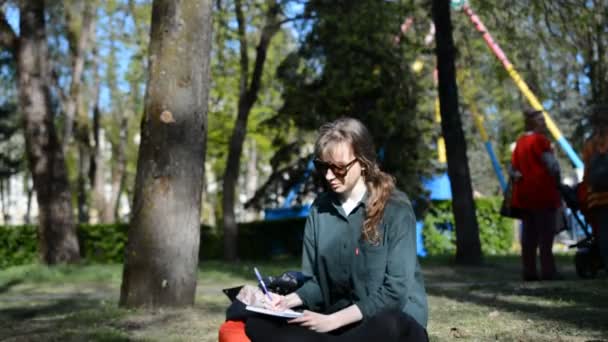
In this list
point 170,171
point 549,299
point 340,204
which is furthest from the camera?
point 549,299

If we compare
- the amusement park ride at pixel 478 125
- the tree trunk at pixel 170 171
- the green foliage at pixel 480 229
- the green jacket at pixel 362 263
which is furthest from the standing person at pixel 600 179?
the green foliage at pixel 480 229

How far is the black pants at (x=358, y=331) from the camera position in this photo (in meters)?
4.17

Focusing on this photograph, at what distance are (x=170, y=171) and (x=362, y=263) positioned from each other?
188 inches

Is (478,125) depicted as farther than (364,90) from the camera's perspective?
Yes

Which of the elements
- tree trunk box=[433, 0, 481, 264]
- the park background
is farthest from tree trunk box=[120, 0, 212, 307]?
tree trunk box=[433, 0, 481, 264]

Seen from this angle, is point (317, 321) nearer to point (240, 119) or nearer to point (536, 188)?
point (536, 188)

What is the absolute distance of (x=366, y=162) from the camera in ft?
14.3

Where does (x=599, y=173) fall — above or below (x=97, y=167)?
below

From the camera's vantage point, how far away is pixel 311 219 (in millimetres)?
4570

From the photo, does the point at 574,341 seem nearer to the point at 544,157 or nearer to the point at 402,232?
the point at 402,232

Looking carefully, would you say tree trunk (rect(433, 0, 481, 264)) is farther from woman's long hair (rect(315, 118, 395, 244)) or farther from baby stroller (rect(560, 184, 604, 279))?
woman's long hair (rect(315, 118, 395, 244))

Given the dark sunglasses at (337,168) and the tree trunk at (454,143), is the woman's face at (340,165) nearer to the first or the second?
the dark sunglasses at (337,168)

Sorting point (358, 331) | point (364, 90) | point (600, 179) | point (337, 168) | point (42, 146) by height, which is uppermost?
point (364, 90)

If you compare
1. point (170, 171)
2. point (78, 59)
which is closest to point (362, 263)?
point (170, 171)
